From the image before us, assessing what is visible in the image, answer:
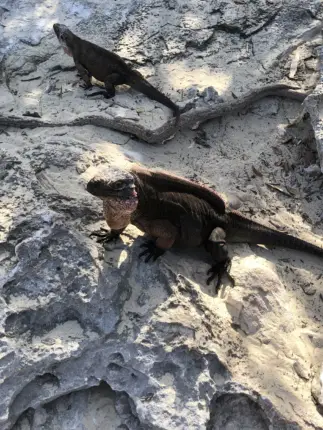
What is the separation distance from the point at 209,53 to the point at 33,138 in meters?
2.29

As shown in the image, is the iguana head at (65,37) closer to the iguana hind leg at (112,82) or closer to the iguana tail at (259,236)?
the iguana hind leg at (112,82)

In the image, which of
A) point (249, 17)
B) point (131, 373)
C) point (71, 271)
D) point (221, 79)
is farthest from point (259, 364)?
point (249, 17)

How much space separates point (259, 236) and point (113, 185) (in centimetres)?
133

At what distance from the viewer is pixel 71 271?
3055 mm

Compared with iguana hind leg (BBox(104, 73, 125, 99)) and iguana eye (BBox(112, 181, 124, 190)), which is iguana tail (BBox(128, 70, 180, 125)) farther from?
iguana eye (BBox(112, 181, 124, 190))

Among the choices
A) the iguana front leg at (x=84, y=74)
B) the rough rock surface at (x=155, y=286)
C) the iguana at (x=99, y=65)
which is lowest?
the rough rock surface at (x=155, y=286)

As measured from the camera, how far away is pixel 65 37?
515 centimetres

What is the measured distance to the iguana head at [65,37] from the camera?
513 centimetres

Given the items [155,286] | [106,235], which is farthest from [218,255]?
[106,235]

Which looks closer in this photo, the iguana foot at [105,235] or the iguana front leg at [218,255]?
the iguana foot at [105,235]

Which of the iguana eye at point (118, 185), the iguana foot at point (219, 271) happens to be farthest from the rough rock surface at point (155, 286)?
the iguana eye at point (118, 185)

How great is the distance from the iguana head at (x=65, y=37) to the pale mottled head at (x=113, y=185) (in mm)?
2666

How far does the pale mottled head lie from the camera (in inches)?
116

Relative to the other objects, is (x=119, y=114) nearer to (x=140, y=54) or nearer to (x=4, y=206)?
(x=140, y=54)
